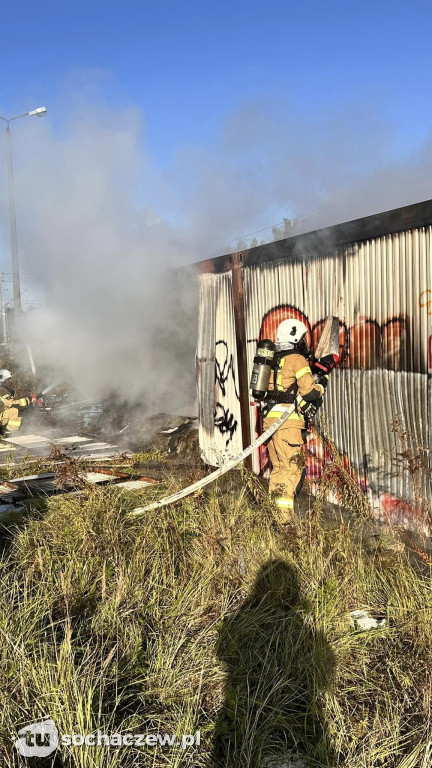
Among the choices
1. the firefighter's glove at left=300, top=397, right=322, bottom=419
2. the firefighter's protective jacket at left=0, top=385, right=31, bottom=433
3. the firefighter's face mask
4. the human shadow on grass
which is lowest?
the human shadow on grass

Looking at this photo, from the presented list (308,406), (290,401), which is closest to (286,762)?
(308,406)

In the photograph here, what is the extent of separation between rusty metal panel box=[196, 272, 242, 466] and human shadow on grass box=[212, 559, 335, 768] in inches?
144

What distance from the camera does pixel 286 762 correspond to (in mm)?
1983

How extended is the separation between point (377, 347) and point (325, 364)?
1.60ft

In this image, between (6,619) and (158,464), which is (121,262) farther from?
(6,619)

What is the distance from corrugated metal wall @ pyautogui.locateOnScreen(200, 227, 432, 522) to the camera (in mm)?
4039

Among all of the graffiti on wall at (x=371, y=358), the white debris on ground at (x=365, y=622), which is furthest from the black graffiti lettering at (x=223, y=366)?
the white debris on ground at (x=365, y=622)

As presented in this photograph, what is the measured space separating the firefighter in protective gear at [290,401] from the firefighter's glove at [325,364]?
0.26 ft

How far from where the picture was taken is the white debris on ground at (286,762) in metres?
1.97

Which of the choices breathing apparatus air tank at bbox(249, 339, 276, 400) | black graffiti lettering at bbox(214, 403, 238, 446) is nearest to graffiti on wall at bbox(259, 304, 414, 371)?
breathing apparatus air tank at bbox(249, 339, 276, 400)

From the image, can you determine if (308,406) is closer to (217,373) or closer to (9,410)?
(217,373)

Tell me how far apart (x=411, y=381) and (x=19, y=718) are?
3.29 meters

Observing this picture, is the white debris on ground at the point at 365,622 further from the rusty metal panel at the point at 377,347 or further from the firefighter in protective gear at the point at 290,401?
the firefighter in protective gear at the point at 290,401

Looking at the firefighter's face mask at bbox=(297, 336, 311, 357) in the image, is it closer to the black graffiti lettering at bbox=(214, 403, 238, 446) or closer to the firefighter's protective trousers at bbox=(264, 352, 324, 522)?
the firefighter's protective trousers at bbox=(264, 352, 324, 522)
